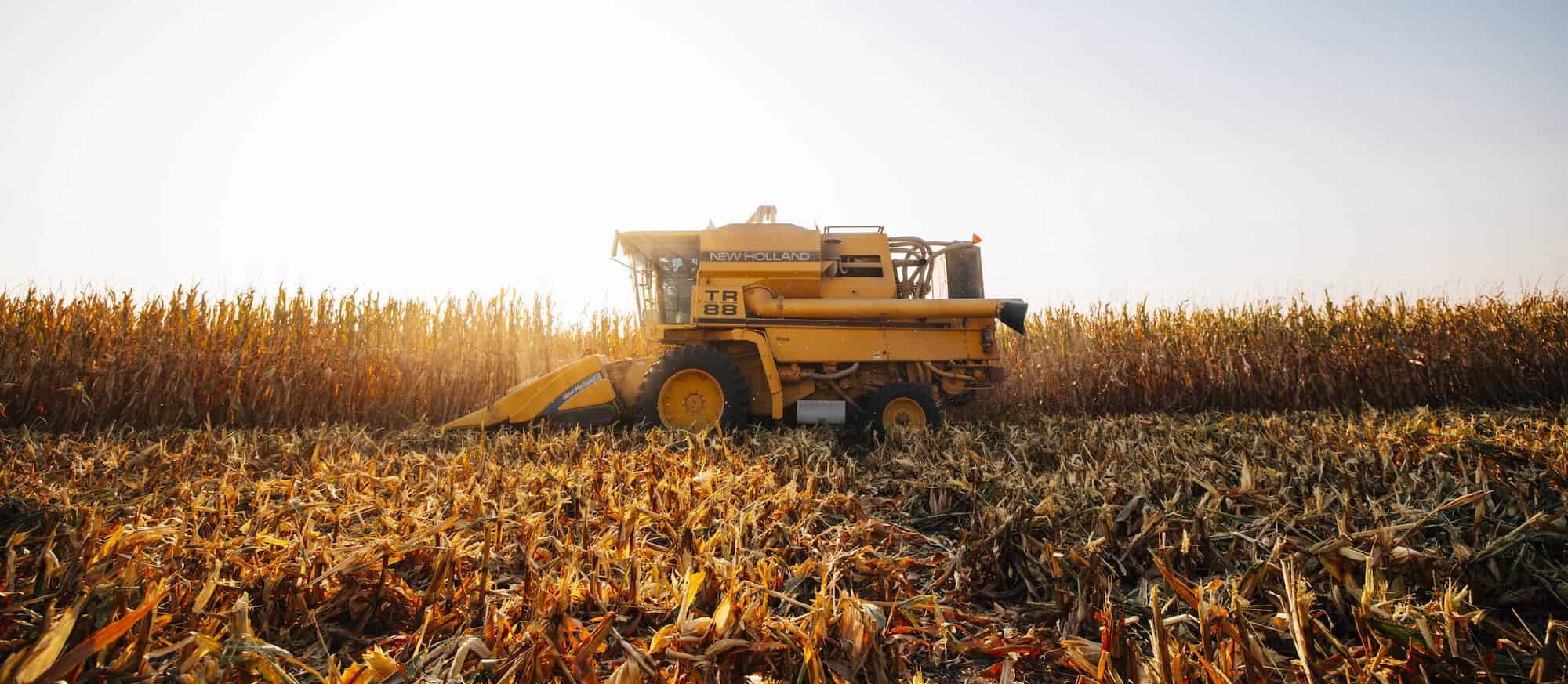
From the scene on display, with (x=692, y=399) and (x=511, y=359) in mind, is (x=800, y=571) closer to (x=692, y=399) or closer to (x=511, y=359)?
(x=692, y=399)

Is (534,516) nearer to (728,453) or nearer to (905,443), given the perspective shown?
(728,453)

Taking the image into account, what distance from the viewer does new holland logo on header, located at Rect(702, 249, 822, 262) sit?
21.9 ft

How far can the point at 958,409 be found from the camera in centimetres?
830

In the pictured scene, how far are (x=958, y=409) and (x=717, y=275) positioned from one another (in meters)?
3.39

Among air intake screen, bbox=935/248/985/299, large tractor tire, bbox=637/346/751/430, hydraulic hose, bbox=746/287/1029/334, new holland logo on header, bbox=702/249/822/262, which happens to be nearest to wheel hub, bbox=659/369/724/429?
large tractor tire, bbox=637/346/751/430

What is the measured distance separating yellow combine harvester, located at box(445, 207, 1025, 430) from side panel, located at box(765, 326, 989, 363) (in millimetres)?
10

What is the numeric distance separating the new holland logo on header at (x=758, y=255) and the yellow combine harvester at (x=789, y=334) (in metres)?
0.01

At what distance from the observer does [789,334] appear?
21.7ft

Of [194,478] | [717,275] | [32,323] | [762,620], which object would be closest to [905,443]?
[717,275]

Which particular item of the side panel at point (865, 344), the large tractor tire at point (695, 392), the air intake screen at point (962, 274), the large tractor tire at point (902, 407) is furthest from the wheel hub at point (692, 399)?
the air intake screen at point (962, 274)

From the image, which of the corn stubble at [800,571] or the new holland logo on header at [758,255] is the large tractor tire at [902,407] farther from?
the corn stubble at [800,571]

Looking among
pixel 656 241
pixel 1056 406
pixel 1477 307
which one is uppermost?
pixel 656 241

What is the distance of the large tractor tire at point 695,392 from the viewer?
6172 mm

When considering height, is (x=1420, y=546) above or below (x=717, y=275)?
below
